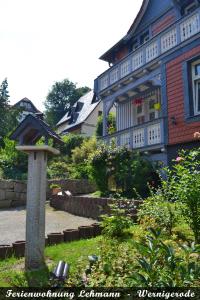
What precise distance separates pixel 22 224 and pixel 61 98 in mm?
58983

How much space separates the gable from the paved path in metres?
10.5

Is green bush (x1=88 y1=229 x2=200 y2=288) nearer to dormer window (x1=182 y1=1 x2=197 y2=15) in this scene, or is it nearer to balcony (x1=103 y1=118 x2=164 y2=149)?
balcony (x1=103 y1=118 x2=164 y2=149)

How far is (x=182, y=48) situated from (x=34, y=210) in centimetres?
931

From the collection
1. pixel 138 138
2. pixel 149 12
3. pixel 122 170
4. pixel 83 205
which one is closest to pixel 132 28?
pixel 149 12

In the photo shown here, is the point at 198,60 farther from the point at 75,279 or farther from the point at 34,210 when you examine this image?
A: the point at 75,279

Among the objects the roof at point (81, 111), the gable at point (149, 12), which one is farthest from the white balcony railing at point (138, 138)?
the roof at point (81, 111)

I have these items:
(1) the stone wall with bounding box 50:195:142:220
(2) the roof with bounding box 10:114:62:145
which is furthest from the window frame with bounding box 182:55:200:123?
(2) the roof with bounding box 10:114:62:145

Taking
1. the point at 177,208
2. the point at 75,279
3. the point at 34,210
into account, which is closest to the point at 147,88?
the point at 177,208

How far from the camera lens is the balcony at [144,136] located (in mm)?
12497

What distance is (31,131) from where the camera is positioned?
5262 millimetres

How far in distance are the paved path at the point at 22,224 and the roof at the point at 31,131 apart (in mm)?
2719

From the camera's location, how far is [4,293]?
12.0 feet

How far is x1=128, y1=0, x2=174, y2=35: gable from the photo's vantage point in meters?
15.0

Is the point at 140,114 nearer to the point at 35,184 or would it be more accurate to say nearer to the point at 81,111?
the point at 35,184
